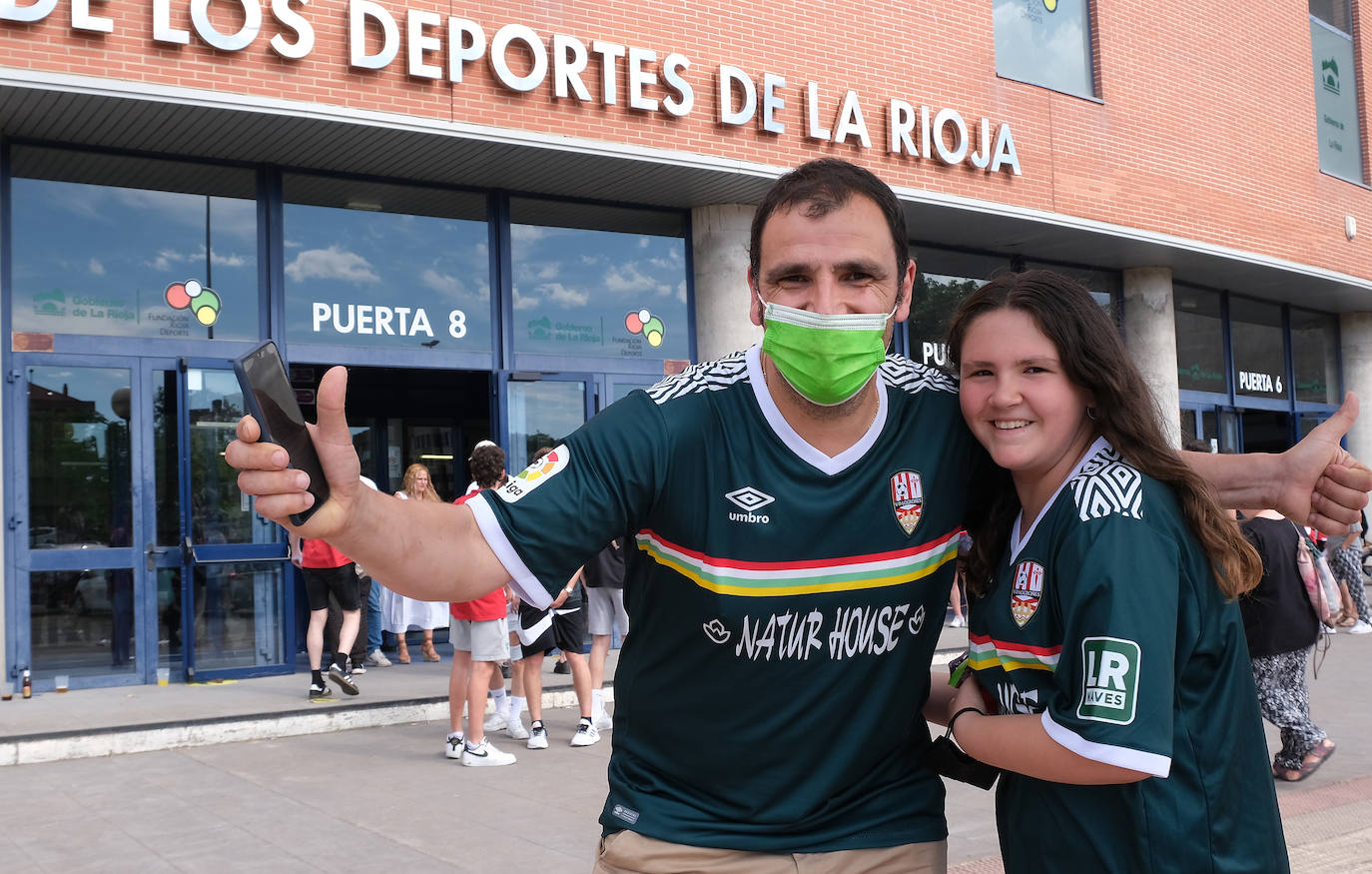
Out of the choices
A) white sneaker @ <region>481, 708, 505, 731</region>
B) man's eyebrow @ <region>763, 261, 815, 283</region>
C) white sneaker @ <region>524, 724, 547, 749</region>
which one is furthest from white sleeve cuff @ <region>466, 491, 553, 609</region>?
white sneaker @ <region>481, 708, 505, 731</region>

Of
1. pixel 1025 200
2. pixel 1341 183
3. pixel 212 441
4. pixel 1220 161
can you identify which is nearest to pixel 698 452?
pixel 212 441

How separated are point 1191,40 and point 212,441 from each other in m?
13.9

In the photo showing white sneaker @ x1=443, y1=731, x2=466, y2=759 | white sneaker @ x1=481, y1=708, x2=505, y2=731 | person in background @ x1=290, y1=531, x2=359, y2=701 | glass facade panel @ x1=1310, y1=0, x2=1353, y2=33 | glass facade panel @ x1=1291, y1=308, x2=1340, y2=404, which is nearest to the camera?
white sneaker @ x1=443, y1=731, x2=466, y2=759

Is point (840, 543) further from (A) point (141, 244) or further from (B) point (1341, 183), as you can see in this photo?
(B) point (1341, 183)

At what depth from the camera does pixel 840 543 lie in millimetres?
2168

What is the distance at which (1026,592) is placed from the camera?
212 cm

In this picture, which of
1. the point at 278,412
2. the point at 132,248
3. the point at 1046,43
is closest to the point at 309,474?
the point at 278,412

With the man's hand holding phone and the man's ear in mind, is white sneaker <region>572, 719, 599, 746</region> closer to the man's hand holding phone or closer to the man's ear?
the man's ear

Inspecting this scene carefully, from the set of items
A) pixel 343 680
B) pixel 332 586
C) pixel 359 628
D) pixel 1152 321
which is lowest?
pixel 343 680

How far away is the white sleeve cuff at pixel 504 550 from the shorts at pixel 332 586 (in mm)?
8370

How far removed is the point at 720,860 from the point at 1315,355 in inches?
885

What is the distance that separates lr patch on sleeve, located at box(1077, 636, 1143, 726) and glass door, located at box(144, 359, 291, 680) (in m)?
9.63

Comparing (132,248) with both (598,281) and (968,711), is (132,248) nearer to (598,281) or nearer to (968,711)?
(598,281)

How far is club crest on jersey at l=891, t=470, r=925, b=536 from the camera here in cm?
224
